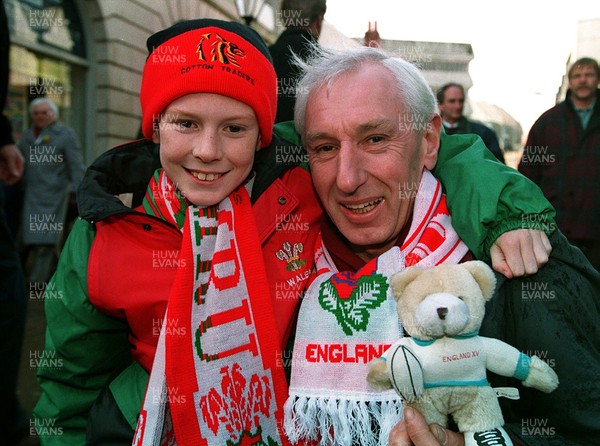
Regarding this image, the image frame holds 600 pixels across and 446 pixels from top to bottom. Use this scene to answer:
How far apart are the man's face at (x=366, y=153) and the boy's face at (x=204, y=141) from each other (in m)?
0.28

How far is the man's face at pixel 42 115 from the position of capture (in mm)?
7113

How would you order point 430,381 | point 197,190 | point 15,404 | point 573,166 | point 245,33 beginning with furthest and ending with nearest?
point 573,166 < point 15,404 < point 245,33 < point 197,190 < point 430,381

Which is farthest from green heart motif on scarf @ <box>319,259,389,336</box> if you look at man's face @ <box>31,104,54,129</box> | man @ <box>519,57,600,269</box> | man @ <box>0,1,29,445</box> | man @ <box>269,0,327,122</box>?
man's face @ <box>31,104,54,129</box>

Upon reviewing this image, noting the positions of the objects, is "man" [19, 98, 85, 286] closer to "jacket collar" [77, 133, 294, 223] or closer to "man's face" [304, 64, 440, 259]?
"jacket collar" [77, 133, 294, 223]

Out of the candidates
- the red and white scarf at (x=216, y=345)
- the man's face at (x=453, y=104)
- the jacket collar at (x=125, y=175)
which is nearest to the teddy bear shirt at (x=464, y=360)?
the red and white scarf at (x=216, y=345)

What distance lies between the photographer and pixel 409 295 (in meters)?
1.54

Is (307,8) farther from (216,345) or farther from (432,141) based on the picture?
(216,345)

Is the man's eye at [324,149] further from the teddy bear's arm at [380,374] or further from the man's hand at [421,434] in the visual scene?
the man's hand at [421,434]

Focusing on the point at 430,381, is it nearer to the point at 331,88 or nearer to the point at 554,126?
the point at 331,88

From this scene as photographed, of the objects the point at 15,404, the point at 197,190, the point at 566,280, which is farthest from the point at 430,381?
the point at 15,404

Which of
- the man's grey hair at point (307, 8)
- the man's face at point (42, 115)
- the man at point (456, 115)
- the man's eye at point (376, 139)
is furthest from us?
the man's face at point (42, 115)

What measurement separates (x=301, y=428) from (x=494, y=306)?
0.67 m

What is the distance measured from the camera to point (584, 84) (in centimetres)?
502

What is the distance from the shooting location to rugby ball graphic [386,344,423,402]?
146cm
